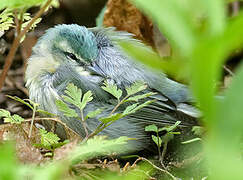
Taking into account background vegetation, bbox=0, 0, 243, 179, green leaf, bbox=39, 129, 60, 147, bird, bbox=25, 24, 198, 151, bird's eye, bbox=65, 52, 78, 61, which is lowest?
bird, bbox=25, 24, 198, 151

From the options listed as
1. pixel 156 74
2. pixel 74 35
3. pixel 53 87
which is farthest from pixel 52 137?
Answer: pixel 156 74

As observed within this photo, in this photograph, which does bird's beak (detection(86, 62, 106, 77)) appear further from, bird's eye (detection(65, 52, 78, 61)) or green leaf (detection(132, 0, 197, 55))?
green leaf (detection(132, 0, 197, 55))

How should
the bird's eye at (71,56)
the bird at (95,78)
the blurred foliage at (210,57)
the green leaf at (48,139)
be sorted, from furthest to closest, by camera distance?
the bird's eye at (71,56)
the bird at (95,78)
the green leaf at (48,139)
the blurred foliage at (210,57)

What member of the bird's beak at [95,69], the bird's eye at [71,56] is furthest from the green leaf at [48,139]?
the bird's eye at [71,56]

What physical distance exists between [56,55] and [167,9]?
9.18 feet

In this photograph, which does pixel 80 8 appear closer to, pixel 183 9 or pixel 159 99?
pixel 159 99

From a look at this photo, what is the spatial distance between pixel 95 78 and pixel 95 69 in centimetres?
9

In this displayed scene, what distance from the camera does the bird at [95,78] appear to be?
3117 mm

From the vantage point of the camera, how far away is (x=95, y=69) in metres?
3.21

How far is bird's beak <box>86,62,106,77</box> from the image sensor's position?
318 centimetres

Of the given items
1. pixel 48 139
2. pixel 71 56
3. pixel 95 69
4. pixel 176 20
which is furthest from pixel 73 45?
pixel 176 20

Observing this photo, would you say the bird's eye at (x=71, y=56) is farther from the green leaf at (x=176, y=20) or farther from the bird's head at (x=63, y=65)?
the green leaf at (x=176, y=20)

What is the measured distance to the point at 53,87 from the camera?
3.14m

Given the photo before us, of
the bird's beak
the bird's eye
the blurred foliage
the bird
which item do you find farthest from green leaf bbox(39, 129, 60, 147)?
the blurred foliage
